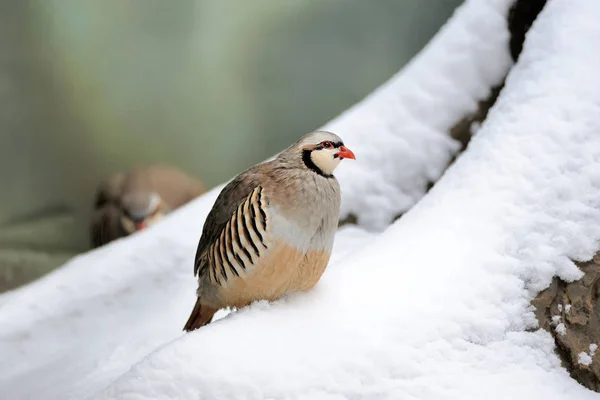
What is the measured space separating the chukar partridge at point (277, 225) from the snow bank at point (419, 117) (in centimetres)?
119

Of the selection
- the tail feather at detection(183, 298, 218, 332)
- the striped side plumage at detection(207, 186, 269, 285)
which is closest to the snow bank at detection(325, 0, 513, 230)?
the tail feather at detection(183, 298, 218, 332)

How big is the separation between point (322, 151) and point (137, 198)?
291cm

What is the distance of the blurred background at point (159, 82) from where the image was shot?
17.3 feet

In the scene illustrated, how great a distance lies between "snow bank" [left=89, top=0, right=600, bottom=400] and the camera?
1.76 metres

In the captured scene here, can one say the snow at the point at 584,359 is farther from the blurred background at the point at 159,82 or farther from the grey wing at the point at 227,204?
the blurred background at the point at 159,82

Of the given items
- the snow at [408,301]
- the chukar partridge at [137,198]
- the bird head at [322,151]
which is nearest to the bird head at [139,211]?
the chukar partridge at [137,198]

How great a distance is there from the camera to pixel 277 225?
190 centimetres

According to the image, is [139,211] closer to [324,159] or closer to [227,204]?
[227,204]

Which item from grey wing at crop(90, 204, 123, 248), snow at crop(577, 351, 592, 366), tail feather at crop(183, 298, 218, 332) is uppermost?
tail feather at crop(183, 298, 218, 332)

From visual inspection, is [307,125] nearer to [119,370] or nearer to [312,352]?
[119,370]

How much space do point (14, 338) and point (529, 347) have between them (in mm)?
2192

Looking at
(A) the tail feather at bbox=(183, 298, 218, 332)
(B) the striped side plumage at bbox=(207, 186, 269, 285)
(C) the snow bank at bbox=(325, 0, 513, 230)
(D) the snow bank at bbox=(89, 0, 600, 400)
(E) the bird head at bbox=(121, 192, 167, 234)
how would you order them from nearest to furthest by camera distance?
(D) the snow bank at bbox=(89, 0, 600, 400) < (B) the striped side plumage at bbox=(207, 186, 269, 285) < (A) the tail feather at bbox=(183, 298, 218, 332) < (C) the snow bank at bbox=(325, 0, 513, 230) < (E) the bird head at bbox=(121, 192, 167, 234)

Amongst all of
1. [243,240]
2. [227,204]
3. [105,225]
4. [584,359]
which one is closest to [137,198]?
[105,225]

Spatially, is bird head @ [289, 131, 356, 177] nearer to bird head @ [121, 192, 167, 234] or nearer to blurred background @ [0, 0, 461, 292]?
bird head @ [121, 192, 167, 234]
